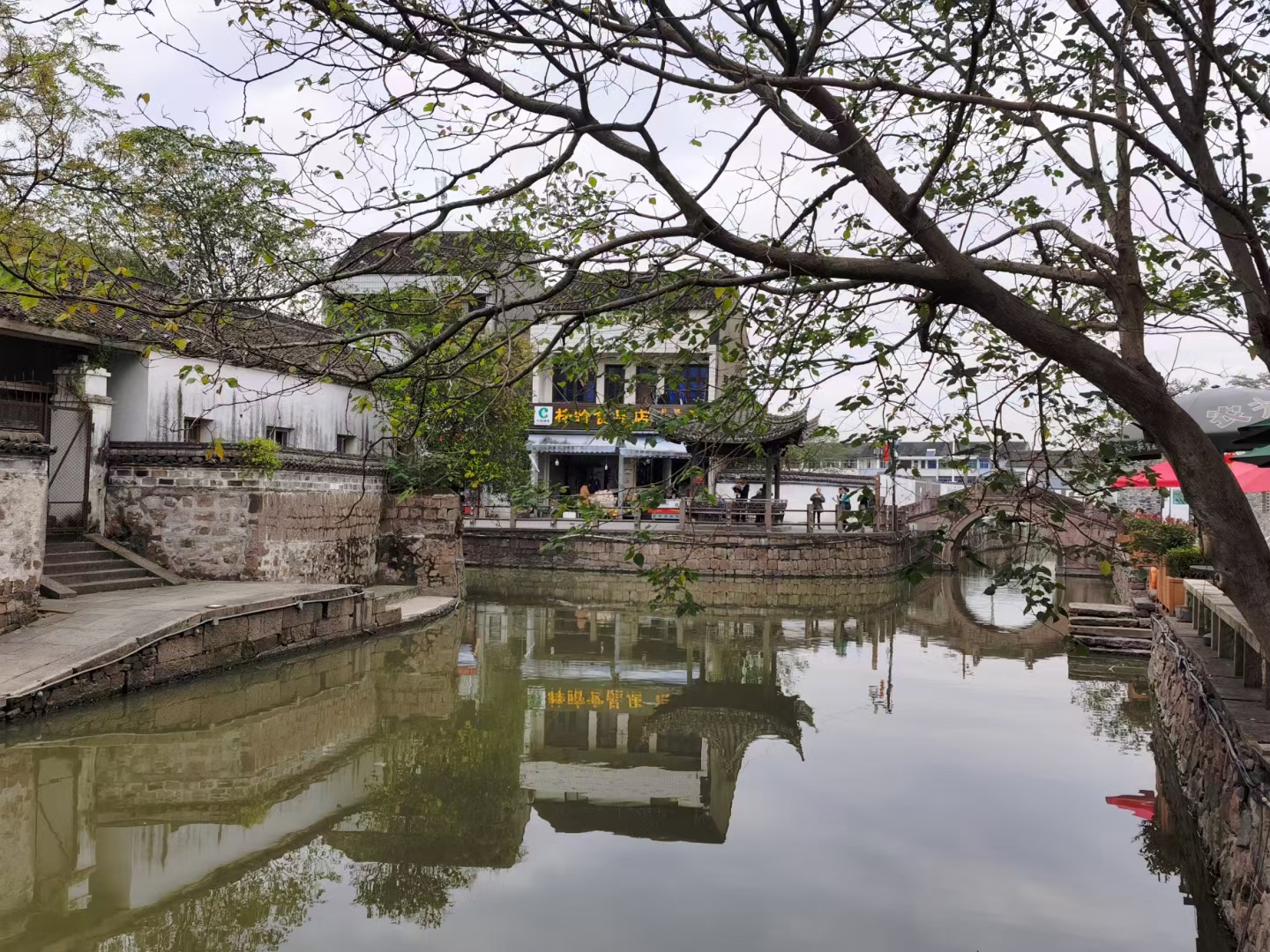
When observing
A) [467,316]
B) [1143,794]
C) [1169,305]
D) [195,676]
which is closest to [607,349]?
[467,316]

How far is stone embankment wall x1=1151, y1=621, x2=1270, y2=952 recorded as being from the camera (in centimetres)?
436

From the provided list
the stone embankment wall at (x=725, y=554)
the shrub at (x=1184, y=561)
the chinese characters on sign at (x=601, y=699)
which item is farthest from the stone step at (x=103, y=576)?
the stone embankment wall at (x=725, y=554)

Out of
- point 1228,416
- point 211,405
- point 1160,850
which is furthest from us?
point 211,405

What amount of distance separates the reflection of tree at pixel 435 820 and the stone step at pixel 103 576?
4.10 metres

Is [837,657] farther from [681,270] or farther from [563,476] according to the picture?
[563,476]

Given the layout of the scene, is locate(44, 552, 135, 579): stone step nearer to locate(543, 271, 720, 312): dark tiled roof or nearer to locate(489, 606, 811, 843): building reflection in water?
locate(489, 606, 811, 843): building reflection in water

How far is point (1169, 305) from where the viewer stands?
185 inches

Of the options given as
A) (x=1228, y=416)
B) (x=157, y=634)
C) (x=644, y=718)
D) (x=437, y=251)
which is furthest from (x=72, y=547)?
(x=1228, y=416)

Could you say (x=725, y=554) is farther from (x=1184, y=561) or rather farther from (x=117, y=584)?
(x=117, y=584)

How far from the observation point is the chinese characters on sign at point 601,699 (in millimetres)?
10008

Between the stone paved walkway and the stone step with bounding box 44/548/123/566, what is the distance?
24.0 inches

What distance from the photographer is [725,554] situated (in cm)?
2314

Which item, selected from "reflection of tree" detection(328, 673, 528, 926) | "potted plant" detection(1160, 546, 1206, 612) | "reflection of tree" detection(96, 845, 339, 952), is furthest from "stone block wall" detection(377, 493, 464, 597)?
"reflection of tree" detection(96, 845, 339, 952)

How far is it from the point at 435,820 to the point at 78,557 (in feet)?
21.4
